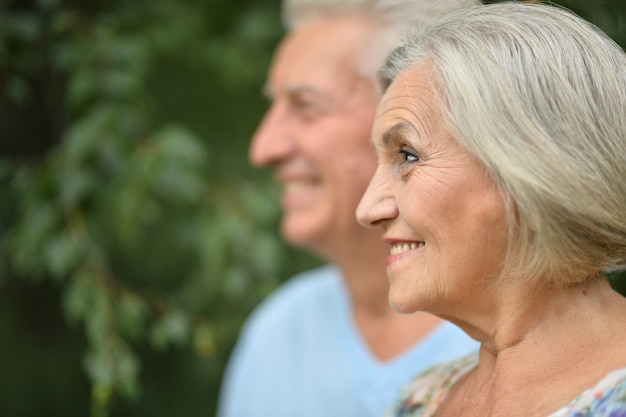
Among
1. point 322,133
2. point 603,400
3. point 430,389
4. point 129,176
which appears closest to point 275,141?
point 322,133

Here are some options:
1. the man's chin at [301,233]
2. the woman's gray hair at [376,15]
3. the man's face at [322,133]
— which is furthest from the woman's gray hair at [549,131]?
the man's chin at [301,233]

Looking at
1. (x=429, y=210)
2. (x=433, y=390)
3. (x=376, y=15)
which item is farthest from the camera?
(x=376, y=15)

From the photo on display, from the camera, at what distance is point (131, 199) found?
2545mm

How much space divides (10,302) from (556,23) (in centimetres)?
258

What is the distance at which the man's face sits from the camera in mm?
2381

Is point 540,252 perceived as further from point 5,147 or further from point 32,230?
point 5,147

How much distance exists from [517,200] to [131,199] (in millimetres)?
1493

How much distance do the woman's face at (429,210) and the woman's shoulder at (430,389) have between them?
0.21 m

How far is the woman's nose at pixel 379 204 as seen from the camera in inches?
55.6

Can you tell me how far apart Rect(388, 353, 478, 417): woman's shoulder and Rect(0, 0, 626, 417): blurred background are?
1.40ft

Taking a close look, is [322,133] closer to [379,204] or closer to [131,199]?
[131,199]

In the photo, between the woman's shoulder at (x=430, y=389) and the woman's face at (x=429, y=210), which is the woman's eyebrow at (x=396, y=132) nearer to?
the woman's face at (x=429, y=210)

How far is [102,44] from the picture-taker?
2.63 metres

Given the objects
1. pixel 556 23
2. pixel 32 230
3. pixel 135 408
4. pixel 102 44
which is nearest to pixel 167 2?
pixel 102 44
